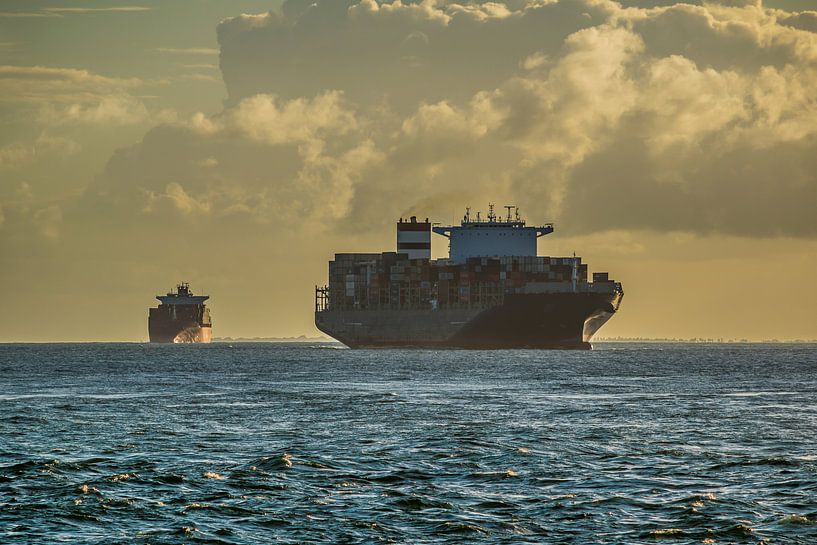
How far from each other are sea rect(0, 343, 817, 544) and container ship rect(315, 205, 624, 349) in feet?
306

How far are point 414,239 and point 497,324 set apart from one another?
32803mm

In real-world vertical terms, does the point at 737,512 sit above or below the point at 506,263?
below

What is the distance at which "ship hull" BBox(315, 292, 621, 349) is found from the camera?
495 ft

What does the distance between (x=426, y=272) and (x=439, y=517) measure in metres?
146

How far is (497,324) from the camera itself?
157 meters

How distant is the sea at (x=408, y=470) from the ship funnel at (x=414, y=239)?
125 meters

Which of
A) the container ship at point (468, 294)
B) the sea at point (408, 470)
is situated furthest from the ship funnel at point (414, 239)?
the sea at point (408, 470)

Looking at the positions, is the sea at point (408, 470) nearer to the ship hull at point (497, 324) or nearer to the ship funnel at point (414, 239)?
the ship hull at point (497, 324)

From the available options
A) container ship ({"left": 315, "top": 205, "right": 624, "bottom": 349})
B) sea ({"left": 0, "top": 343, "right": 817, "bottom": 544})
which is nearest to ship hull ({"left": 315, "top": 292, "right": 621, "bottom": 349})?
container ship ({"left": 315, "top": 205, "right": 624, "bottom": 349})

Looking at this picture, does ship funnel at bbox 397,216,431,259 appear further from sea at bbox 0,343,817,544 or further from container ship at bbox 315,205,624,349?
sea at bbox 0,343,817,544

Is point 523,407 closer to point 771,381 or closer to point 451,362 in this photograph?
point 771,381

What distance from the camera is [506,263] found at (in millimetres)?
163625

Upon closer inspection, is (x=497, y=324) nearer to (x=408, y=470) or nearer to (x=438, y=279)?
(x=438, y=279)

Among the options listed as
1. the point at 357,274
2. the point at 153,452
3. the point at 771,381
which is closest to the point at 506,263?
the point at 357,274
